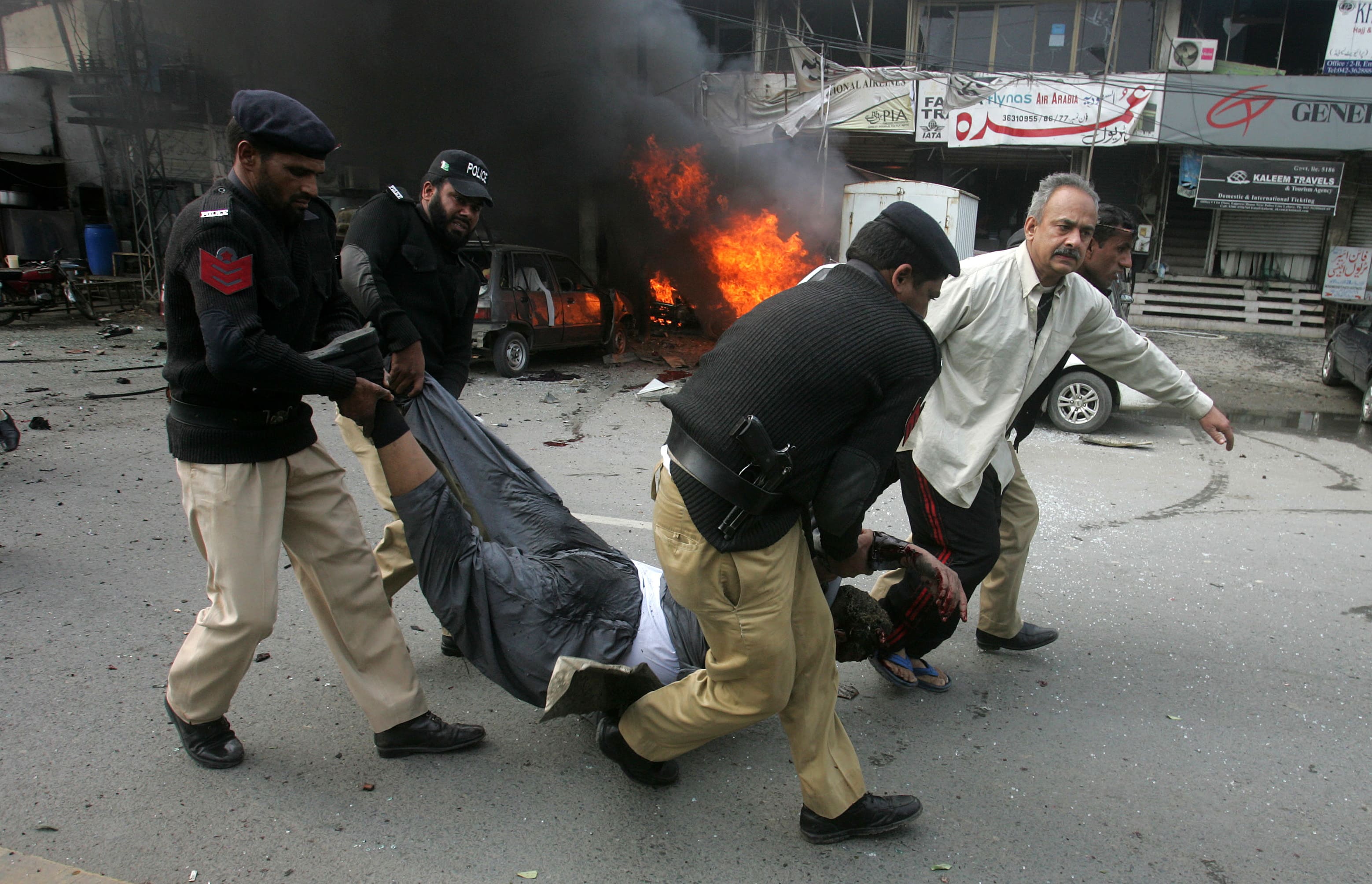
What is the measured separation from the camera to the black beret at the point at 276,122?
7.50 ft

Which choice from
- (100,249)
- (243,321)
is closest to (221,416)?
(243,321)

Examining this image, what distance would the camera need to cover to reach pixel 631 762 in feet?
8.40

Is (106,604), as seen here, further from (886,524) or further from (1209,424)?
(1209,424)

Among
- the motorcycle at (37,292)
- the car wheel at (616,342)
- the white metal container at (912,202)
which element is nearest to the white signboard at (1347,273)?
the white metal container at (912,202)

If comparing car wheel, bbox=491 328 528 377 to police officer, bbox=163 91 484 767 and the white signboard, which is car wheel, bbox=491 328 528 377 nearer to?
police officer, bbox=163 91 484 767

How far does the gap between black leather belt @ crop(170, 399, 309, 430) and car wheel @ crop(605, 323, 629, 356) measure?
10179 millimetres

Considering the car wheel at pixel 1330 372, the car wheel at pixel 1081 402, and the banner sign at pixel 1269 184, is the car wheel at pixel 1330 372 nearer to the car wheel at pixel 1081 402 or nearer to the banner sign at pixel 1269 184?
the banner sign at pixel 1269 184

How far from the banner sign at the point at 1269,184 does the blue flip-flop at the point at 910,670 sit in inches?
609

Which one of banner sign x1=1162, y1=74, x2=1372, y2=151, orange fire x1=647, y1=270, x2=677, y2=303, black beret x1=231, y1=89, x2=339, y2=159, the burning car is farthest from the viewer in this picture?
orange fire x1=647, y1=270, x2=677, y2=303

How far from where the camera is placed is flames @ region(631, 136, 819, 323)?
14367 millimetres

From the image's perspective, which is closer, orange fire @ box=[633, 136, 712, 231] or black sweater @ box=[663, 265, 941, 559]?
black sweater @ box=[663, 265, 941, 559]

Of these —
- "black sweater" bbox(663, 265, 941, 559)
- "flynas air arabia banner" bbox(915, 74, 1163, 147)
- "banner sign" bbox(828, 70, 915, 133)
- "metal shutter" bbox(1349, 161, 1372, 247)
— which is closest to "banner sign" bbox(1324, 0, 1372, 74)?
"metal shutter" bbox(1349, 161, 1372, 247)

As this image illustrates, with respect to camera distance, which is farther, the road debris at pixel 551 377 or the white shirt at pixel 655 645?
the road debris at pixel 551 377

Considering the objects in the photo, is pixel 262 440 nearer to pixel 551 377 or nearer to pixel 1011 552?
pixel 1011 552
